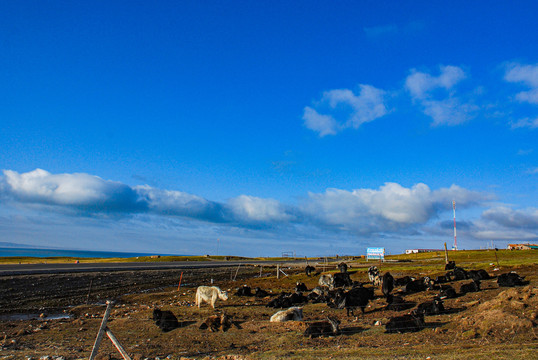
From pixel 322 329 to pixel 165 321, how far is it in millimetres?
7015

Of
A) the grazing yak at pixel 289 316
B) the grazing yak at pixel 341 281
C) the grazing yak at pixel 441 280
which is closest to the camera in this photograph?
the grazing yak at pixel 289 316

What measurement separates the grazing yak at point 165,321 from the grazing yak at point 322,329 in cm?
621

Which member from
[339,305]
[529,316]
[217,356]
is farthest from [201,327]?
[529,316]

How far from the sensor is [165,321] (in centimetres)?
1633

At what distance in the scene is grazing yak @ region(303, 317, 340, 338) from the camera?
1365 cm

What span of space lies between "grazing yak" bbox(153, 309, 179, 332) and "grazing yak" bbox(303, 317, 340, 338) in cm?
621

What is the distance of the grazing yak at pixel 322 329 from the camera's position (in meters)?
13.7


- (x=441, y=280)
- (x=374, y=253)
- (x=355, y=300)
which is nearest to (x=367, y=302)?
(x=355, y=300)

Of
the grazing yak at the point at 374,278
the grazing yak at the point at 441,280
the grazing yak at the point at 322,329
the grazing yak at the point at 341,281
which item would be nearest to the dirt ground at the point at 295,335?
the grazing yak at the point at 322,329

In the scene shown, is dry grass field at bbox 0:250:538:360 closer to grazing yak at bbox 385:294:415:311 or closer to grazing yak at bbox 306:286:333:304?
grazing yak at bbox 385:294:415:311

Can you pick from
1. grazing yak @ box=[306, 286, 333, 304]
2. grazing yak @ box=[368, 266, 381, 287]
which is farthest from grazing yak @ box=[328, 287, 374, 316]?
grazing yak @ box=[368, 266, 381, 287]

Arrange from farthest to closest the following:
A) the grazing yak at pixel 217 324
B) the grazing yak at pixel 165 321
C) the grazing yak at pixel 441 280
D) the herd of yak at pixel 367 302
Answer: the grazing yak at pixel 441 280 → the grazing yak at pixel 165 321 → the grazing yak at pixel 217 324 → the herd of yak at pixel 367 302

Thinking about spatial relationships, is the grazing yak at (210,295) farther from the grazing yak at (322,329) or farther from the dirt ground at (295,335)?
the grazing yak at (322,329)

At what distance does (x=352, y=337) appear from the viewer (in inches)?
524
